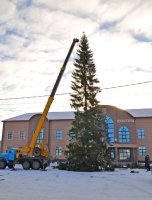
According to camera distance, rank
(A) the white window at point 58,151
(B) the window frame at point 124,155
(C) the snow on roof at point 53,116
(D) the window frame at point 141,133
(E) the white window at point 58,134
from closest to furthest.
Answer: (B) the window frame at point 124,155 → (D) the window frame at point 141,133 → (A) the white window at point 58,151 → (E) the white window at point 58,134 → (C) the snow on roof at point 53,116

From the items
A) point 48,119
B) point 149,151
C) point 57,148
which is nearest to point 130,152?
point 149,151

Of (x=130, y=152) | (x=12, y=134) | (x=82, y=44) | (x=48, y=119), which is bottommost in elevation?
(x=130, y=152)

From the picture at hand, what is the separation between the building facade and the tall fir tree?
60.8ft

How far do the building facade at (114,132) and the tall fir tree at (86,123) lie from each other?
1854 cm

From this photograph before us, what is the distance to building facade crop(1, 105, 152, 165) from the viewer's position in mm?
46656

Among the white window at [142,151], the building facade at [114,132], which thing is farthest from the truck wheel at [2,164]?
the white window at [142,151]

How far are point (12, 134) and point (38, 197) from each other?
153 ft

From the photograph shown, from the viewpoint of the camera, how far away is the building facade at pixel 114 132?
46656 mm

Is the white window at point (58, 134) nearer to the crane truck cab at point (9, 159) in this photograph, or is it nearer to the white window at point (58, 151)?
the white window at point (58, 151)

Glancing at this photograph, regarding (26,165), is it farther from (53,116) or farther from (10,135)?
(10,135)

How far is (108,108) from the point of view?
4809 cm

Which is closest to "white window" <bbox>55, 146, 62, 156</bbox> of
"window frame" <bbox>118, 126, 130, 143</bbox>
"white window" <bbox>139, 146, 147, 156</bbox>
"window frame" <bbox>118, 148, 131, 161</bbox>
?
"window frame" <bbox>118, 148, 131, 161</bbox>

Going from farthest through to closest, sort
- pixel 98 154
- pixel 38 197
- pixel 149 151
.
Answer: pixel 149 151
pixel 98 154
pixel 38 197

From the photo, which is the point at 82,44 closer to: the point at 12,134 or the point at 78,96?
the point at 78,96
